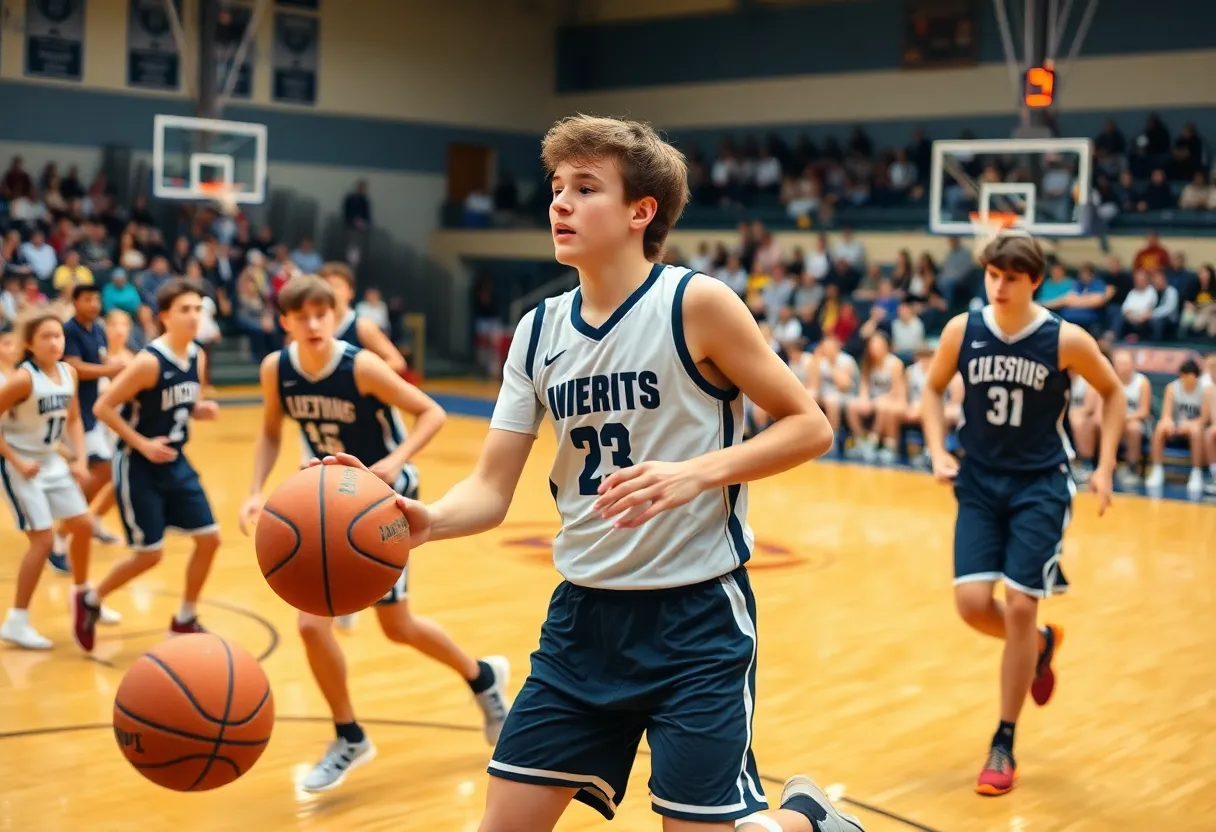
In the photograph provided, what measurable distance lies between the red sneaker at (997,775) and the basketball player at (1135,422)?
345 inches

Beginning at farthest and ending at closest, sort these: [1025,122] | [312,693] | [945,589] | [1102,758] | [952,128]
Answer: [952,128], [1025,122], [945,589], [312,693], [1102,758]

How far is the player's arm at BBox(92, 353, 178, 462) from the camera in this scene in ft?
20.5

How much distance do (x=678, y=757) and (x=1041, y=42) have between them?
15181 millimetres

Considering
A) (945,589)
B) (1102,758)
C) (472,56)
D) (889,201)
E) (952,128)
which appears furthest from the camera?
(472,56)

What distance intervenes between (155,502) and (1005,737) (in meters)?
3.85

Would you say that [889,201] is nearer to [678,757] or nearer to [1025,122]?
[1025,122]

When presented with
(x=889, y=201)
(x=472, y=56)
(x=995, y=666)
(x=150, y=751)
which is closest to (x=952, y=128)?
(x=889, y=201)

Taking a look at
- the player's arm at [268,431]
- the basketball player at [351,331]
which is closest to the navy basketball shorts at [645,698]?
the player's arm at [268,431]

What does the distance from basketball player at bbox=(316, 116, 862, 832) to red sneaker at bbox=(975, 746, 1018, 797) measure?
2132 millimetres

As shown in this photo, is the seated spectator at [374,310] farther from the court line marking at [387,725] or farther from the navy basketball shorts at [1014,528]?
the navy basketball shorts at [1014,528]

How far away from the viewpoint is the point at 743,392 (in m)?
2.99

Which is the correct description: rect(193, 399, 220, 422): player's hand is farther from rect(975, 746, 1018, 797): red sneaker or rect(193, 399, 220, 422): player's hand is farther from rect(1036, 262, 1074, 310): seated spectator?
rect(1036, 262, 1074, 310): seated spectator

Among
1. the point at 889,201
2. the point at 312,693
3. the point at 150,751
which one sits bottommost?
the point at 312,693

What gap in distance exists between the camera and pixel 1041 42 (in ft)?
53.4
